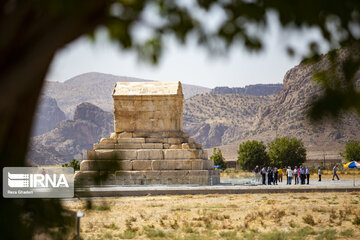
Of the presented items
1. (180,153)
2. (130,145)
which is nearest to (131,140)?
(130,145)

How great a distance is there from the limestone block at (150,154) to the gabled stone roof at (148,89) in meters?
3.04

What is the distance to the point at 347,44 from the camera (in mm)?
3189

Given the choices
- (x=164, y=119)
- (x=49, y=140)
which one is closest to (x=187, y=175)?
(x=164, y=119)

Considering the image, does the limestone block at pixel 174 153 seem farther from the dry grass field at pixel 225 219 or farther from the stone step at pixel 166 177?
the dry grass field at pixel 225 219

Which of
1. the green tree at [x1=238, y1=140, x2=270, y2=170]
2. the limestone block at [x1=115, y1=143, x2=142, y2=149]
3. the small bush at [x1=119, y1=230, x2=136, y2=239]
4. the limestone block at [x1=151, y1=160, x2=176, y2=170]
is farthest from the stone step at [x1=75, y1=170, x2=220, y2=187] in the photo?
the green tree at [x1=238, y1=140, x2=270, y2=170]

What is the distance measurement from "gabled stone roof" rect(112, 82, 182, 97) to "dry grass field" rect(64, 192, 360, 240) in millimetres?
7624

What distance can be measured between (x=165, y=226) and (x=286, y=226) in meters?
3.10

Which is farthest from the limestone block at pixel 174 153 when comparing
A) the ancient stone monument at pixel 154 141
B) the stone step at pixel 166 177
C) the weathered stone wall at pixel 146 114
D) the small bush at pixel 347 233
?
the small bush at pixel 347 233

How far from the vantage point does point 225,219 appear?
14141 millimetres

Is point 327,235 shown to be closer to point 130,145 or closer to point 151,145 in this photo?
point 151,145

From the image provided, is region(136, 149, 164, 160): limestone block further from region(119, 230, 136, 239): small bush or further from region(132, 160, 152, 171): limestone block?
region(119, 230, 136, 239): small bush

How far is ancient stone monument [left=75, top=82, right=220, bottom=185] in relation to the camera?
23969mm

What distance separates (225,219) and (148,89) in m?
12.9

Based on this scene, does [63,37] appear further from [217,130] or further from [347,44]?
[217,130]
